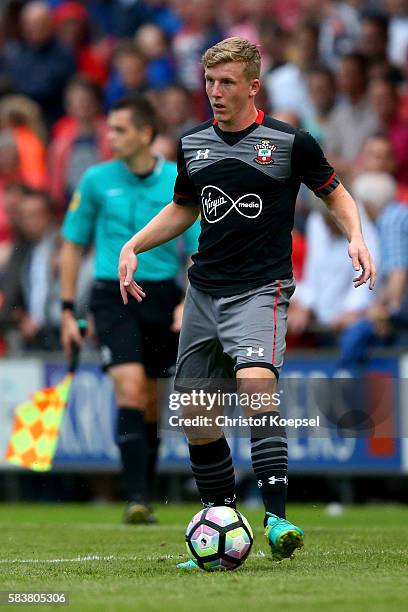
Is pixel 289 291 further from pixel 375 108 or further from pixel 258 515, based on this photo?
pixel 375 108

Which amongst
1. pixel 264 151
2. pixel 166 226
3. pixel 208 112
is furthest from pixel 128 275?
pixel 208 112

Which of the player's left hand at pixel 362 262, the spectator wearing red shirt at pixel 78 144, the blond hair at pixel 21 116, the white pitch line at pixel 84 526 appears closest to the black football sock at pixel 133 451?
the white pitch line at pixel 84 526

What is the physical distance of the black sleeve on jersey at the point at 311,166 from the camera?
6.71 m

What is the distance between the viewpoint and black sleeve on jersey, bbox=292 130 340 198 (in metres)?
6.71

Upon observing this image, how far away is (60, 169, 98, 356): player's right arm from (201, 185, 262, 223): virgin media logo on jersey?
3.28 m

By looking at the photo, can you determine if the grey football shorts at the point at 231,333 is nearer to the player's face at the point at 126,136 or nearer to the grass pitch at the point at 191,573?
the grass pitch at the point at 191,573

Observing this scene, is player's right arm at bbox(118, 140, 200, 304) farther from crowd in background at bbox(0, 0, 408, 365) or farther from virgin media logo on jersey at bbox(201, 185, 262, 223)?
crowd in background at bbox(0, 0, 408, 365)

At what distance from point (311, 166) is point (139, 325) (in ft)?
10.5

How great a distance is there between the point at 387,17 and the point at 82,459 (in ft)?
19.2

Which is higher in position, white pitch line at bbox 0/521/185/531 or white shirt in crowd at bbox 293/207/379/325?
white shirt in crowd at bbox 293/207/379/325

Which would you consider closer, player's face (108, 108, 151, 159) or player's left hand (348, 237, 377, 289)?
player's left hand (348, 237, 377, 289)

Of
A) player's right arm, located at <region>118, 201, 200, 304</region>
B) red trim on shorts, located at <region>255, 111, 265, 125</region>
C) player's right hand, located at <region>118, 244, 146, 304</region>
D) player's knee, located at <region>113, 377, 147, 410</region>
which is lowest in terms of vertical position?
player's knee, located at <region>113, 377, 147, 410</region>

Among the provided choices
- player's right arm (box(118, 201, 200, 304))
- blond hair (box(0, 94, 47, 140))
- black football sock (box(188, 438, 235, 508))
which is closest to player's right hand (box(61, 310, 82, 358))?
player's right arm (box(118, 201, 200, 304))

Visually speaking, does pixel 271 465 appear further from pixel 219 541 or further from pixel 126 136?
pixel 126 136
